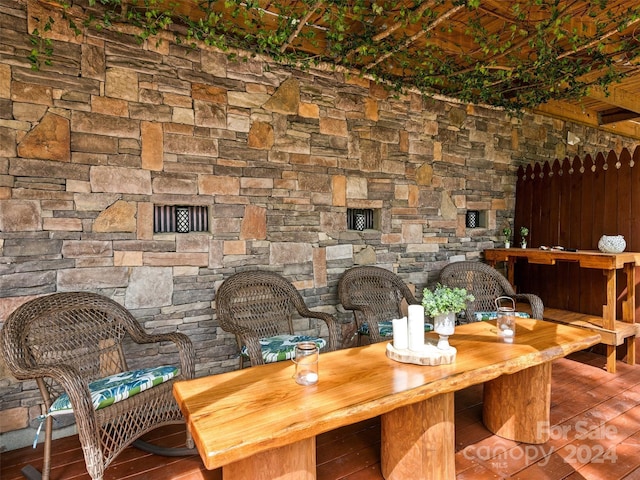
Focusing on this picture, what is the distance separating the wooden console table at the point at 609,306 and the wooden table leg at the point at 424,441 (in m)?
2.29

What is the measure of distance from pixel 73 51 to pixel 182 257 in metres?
1.49

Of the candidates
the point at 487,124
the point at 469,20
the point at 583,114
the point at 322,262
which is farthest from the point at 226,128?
the point at 583,114

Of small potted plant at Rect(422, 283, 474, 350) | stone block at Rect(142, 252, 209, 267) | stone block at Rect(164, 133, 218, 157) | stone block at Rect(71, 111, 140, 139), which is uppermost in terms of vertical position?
stone block at Rect(71, 111, 140, 139)

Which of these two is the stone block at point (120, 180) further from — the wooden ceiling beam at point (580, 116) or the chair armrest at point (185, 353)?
the wooden ceiling beam at point (580, 116)

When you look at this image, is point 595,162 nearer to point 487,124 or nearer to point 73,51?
point 487,124

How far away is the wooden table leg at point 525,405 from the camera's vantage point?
2.31 meters

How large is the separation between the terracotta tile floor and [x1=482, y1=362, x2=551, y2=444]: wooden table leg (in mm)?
60

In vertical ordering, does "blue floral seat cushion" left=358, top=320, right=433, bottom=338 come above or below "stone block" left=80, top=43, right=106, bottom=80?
below

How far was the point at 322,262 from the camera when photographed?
11.4ft

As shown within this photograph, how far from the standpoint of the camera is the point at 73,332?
240 cm

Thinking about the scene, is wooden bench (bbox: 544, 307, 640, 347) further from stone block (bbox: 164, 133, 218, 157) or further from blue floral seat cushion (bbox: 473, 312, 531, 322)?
stone block (bbox: 164, 133, 218, 157)

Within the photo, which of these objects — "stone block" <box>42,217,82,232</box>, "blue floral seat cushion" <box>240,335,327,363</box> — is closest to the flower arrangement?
"blue floral seat cushion" <box>240,335,327,363</box>

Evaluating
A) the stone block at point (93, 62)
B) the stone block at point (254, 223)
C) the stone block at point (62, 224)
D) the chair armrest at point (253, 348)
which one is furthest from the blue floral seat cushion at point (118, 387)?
the stone block at point (93, 62)

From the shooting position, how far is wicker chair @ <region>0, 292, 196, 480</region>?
1.80 metres
